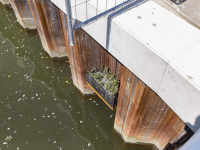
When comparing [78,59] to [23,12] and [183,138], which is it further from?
[23,12]

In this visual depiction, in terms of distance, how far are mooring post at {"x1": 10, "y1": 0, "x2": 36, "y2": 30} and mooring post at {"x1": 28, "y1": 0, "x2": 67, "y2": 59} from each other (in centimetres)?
274

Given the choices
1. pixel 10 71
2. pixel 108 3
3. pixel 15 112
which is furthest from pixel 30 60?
pixel 108 3

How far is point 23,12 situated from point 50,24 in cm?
411

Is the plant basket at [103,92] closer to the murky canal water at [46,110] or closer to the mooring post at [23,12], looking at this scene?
the murky canal water at [46,110]

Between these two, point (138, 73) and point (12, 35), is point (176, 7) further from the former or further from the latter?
point (12, 35)

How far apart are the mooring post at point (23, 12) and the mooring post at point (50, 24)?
2.74 metres

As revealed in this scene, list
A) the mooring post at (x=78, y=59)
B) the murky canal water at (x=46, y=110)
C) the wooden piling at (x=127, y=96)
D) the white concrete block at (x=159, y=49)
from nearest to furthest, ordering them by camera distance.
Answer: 1. the white concrete block at (x=159, y=49)
2. the wooden piling at (x=127, y=96)
3. the mooring post at (x=78, y=59)
4. the murky canal water at (x=46, y=110)

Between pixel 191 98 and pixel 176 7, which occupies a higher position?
pixel 176 7

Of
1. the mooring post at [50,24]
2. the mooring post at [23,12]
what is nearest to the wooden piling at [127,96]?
the mooring post at [50,24]

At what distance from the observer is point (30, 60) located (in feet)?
38.8

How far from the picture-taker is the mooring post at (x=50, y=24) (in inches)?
324

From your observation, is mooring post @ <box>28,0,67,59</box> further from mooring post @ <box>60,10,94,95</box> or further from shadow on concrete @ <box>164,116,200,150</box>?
shadow on concrete @ <box>164,116,200,150</box>

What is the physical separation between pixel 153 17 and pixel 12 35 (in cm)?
1137

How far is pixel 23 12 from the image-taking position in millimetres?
11961
